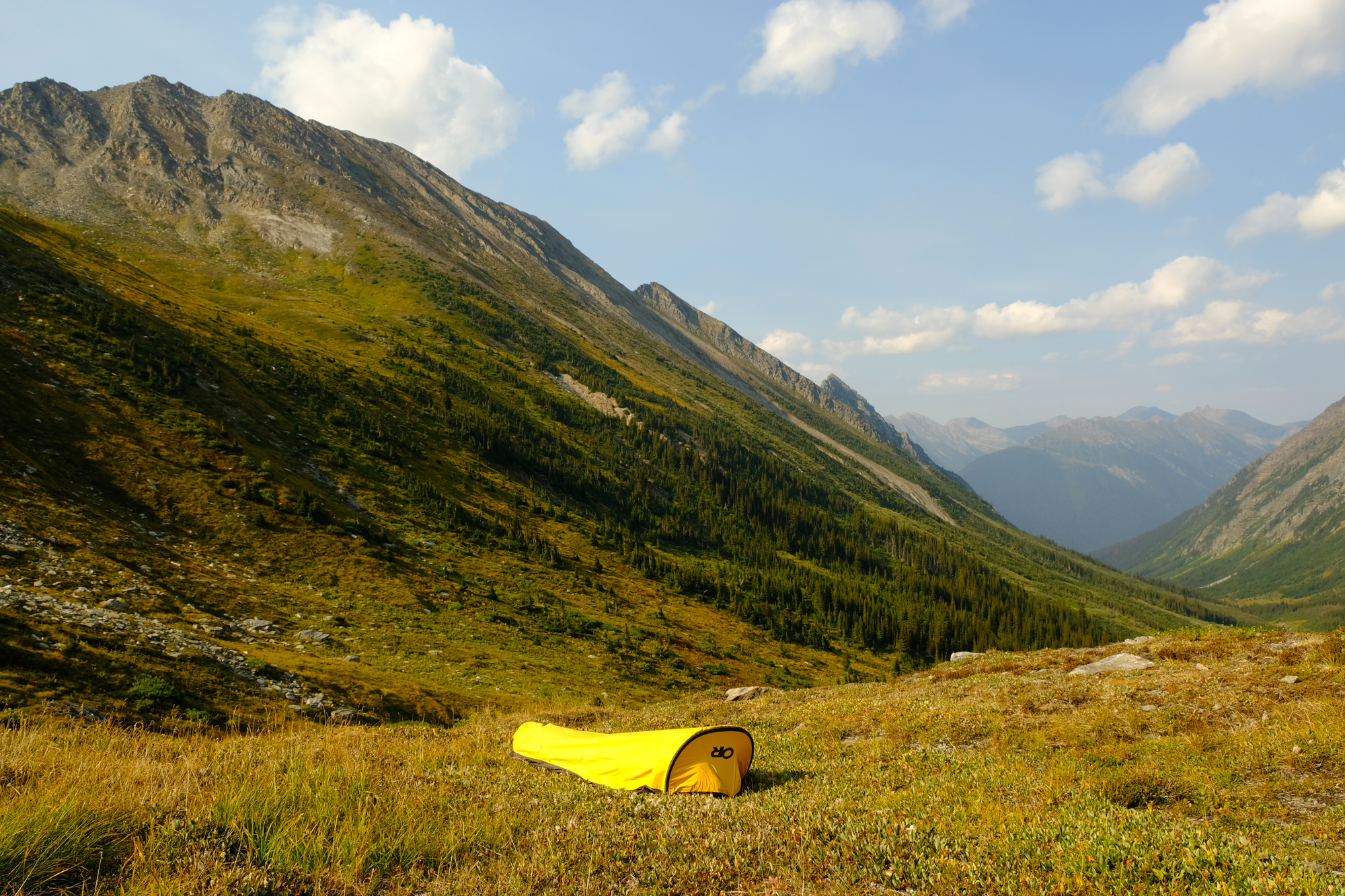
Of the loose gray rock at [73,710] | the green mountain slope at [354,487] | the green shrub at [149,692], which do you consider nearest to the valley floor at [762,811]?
the loose gray rock at [73,710]

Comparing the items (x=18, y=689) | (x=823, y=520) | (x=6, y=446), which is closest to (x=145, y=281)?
(x=6, y=446)

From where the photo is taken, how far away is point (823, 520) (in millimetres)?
136000

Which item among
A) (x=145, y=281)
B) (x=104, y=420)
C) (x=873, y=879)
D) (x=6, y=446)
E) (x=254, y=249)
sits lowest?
A: (x=873, y=879)

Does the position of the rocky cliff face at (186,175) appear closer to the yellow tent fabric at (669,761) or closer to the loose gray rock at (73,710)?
the loose gray rock at (73,710)

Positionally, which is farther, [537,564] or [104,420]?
[537,564]

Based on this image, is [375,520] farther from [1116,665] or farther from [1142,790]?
[1142,790]

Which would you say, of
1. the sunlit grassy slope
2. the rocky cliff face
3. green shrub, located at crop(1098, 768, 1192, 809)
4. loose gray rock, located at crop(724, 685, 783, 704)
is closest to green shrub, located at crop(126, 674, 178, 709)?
the sunlit grassy slope

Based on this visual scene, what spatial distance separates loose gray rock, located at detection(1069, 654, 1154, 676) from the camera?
18531 mm

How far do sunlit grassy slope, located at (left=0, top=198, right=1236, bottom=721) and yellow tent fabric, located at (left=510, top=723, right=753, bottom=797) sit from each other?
11324 mm

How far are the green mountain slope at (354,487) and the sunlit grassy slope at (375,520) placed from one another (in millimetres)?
296

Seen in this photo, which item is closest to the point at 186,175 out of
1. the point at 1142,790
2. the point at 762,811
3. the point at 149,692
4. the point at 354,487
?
the point at 354,487

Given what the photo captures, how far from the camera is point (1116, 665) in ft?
62.8

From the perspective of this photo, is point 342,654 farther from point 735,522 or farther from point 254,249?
point 254,249

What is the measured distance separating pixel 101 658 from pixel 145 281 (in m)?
80.3
